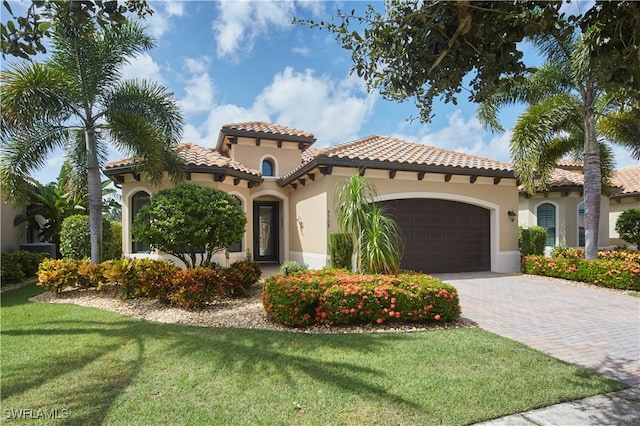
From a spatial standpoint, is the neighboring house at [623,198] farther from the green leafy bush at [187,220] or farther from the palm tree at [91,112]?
the palm tree at [91,112]

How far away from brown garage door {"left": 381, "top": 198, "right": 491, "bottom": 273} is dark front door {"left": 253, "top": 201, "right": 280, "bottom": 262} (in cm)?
697

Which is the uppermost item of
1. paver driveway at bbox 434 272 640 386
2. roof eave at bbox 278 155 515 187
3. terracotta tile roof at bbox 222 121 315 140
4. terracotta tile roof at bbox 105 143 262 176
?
terracotta tile roof at bbox 222 121 315 140

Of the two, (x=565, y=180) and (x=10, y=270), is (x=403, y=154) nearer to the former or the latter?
(x=565, y=180)

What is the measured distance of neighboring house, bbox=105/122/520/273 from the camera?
12.8 meters

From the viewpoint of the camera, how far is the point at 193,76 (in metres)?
11.0

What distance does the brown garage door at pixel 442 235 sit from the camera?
13703mm

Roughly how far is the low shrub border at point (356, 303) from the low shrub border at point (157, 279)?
2.02 meters

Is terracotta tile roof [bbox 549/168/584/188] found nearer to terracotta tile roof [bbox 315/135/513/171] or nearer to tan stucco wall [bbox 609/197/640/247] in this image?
tan stucco wall [bbox 609/197/640/247]

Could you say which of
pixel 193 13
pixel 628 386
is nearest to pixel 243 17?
pixel 193 13

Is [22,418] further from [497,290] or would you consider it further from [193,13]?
[497,290]

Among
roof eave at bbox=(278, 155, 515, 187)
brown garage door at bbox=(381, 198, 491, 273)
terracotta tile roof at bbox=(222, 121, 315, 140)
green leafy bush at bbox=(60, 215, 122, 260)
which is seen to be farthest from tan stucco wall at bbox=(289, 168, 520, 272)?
green leafy bush at bbox=(60, 215, 122, 260)

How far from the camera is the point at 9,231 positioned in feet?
51.7

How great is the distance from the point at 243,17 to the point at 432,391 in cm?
950

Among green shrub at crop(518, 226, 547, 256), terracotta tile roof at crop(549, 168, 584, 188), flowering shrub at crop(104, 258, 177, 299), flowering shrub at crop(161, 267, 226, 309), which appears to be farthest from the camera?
terracotta tile roof at crop(549, 168, 584, 188)
